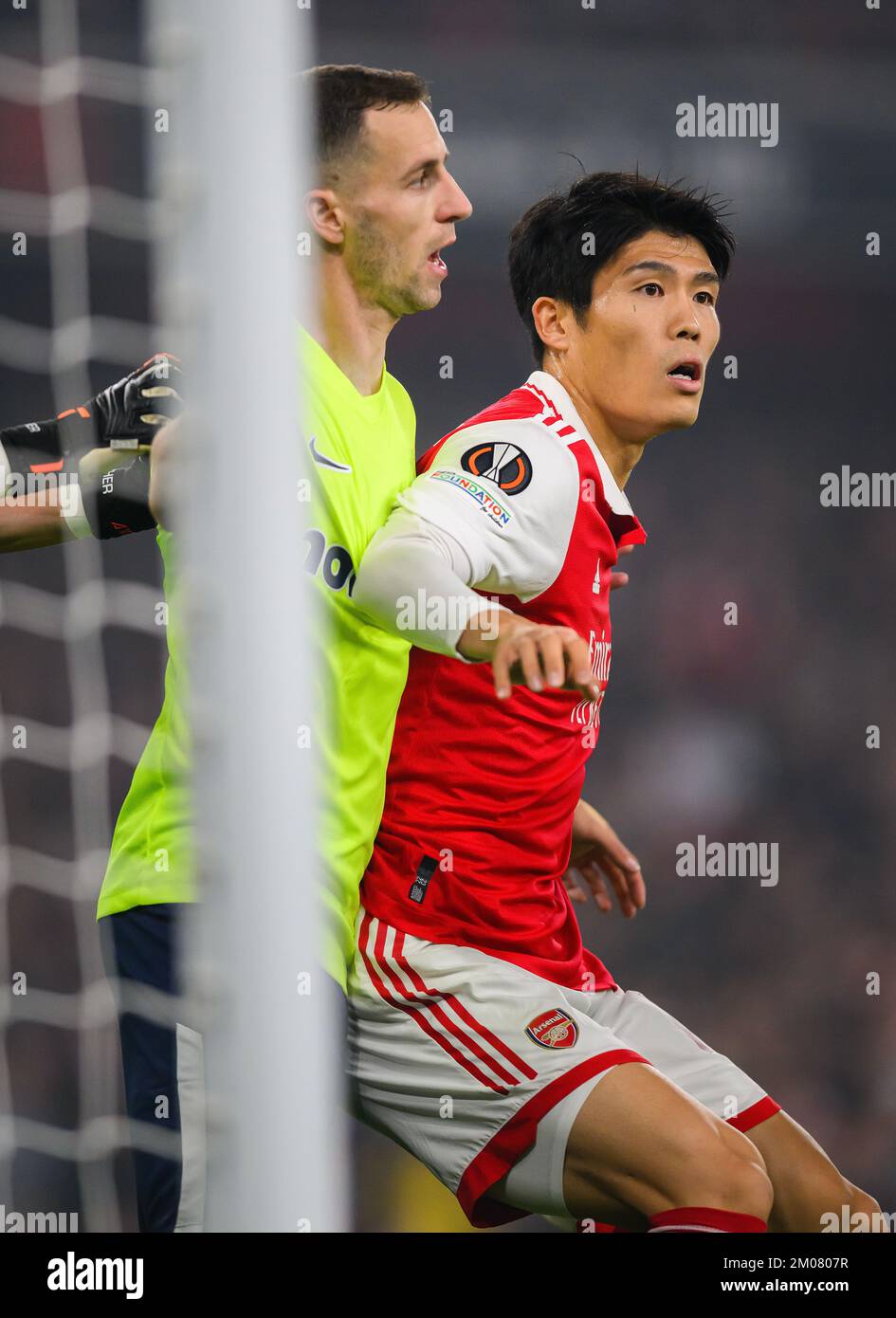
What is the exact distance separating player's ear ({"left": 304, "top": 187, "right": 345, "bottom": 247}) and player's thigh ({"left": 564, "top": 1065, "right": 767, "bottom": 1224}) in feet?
3.16

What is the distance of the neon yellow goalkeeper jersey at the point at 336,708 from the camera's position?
1437mm

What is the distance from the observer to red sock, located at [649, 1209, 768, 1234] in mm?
1339

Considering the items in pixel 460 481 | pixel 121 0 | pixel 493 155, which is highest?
pixel 121 0

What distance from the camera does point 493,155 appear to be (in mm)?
3686

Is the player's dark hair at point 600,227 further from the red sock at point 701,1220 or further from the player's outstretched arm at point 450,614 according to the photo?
the red sock at point 701,1220

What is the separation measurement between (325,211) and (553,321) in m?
0.31

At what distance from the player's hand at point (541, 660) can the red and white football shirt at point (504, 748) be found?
25 centimetres

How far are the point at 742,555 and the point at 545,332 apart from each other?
2.33 metres
